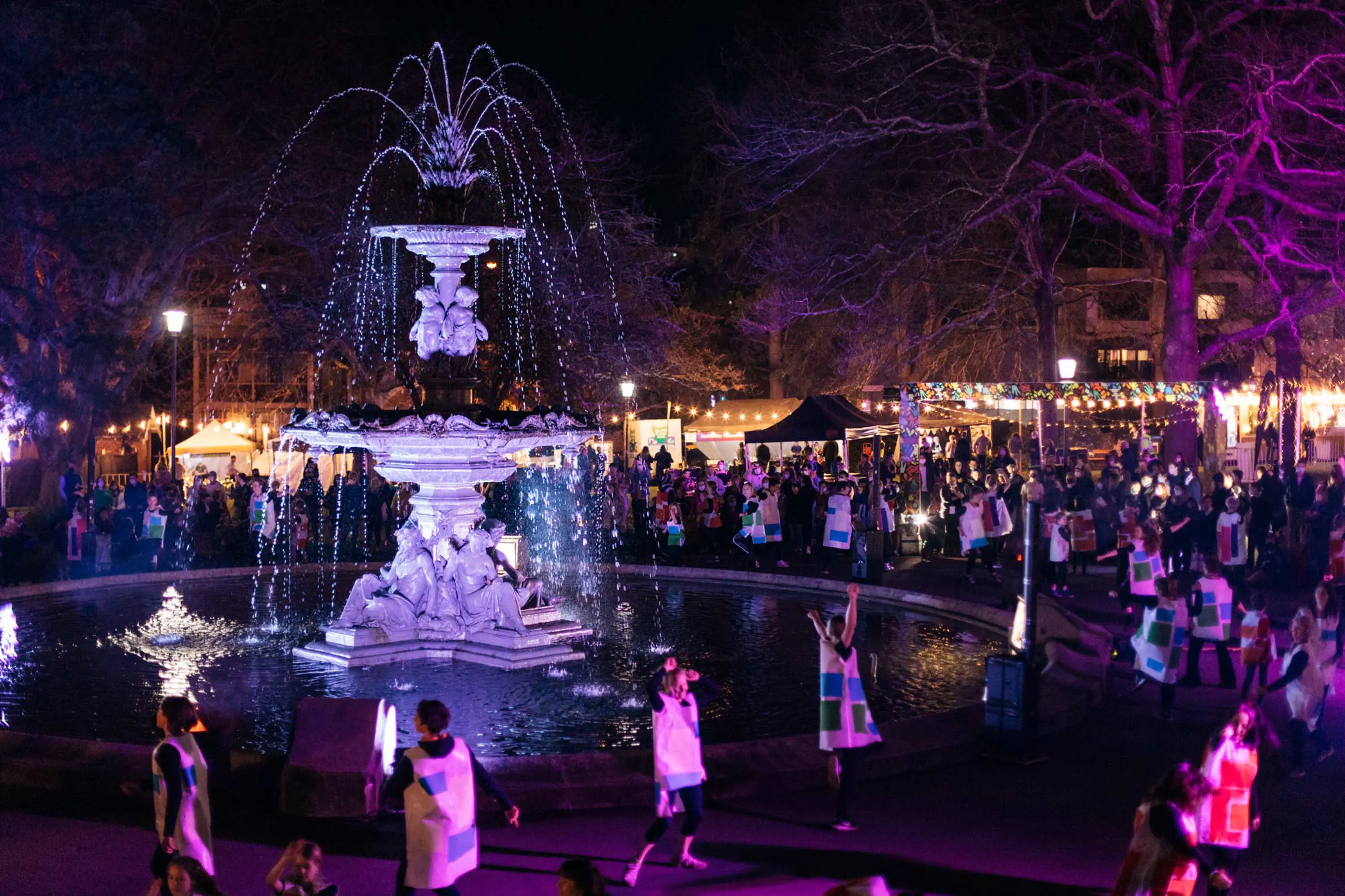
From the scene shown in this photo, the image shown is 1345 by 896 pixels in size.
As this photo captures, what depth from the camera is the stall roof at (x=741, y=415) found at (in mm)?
40812

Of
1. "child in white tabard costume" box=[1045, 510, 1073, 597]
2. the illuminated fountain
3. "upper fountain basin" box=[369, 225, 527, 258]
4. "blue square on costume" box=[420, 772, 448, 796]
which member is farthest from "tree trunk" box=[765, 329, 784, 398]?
"blue square on costume" box=[420, 772, 448, 796]

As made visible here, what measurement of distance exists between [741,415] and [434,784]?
117 feet

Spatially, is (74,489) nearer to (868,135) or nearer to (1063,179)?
(868,135)

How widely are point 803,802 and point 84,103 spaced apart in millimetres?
24060

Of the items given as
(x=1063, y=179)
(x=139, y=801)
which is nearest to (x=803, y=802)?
(x=139, y=801)

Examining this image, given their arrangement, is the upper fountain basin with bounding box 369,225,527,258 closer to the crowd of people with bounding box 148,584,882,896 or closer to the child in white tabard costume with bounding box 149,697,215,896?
the crowd of people with bounding box 148,584,882,896

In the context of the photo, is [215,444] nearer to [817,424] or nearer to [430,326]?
[817,424]

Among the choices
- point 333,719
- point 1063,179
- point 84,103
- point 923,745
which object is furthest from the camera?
point 1063,179

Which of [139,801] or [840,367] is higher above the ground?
[840,367]

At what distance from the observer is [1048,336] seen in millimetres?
34031

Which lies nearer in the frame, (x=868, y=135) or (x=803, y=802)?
(x=803, y=802)

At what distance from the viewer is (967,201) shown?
32312mm

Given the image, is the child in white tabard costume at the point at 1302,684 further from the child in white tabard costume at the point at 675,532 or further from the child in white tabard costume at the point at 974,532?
the child in white tabard costume at the point at 675,532

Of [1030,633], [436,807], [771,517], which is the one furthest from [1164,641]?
[771,517]
